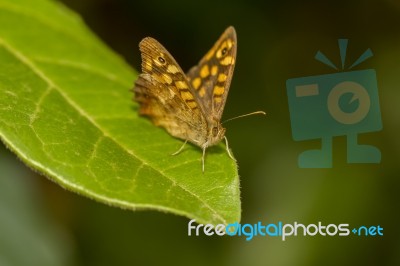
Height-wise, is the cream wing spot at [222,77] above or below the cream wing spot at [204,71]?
below

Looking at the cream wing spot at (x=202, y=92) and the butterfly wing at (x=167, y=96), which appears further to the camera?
the cream wing spot at (x=202, y=92)

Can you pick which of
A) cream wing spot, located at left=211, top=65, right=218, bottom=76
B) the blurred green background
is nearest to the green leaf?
cream wing spot, located at left=211, top=65, right=218, bottom=76

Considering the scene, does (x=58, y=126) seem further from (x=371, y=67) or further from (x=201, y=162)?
(x=371, y=67)

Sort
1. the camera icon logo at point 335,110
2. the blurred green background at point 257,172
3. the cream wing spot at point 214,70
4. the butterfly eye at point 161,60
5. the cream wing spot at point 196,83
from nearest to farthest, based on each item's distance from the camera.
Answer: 1. the butterfly eye at point 161,60
2. the cream wing spot at point 214,70
3. the cream wing spot at point 196,83
4. the blurred green background at point 257,172
5. the camera icon logo at point 335,110

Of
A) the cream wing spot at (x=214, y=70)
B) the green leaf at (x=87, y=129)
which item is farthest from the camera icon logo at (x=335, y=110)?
the green leaf at (x=87, y=129)

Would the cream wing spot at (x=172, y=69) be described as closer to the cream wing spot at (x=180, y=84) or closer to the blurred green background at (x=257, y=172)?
the cream wing spot at (x=180, y=84)

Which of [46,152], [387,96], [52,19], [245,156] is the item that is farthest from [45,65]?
[387,96]
